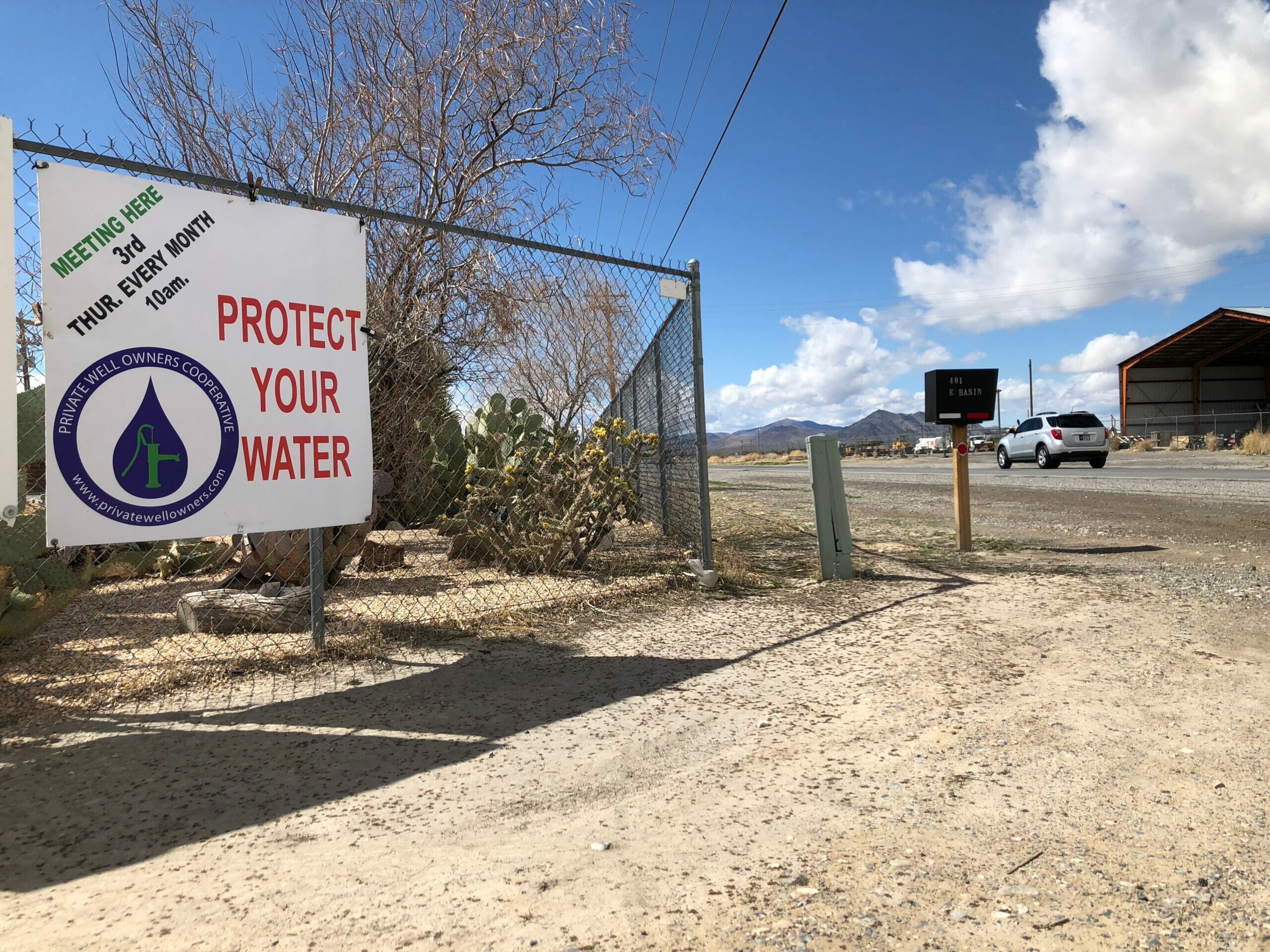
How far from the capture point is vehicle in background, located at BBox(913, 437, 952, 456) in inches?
2137

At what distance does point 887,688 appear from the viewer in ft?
11.1

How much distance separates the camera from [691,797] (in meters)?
2.45

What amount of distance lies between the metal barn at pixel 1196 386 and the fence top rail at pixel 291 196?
1707 inches

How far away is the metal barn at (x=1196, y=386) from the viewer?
40312mm

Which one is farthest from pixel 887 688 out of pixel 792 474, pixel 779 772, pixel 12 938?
pixel 792 474

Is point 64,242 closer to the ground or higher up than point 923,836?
higher up

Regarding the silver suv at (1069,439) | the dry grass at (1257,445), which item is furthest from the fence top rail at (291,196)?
the dry grass at (1257,445)

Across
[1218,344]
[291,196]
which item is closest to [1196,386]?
[1218,344]

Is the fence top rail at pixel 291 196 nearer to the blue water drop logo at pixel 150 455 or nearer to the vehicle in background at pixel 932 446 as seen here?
the blue water drop logo at pixel 150 455

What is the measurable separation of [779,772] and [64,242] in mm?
3526

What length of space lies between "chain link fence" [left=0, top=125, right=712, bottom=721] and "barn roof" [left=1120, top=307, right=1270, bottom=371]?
36.3 m

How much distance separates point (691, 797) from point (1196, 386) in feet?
171

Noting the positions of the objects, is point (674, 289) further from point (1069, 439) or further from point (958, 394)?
point (1069, 439)

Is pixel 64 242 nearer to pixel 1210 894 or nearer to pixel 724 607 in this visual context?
pixel 724 607
